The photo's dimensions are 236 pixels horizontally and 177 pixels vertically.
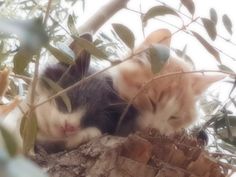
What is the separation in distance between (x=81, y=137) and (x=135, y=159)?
233 mm

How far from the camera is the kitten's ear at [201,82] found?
117 centimetres

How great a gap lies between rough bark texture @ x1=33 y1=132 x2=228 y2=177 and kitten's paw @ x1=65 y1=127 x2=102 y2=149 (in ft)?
0.43

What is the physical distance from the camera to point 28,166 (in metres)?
0.16

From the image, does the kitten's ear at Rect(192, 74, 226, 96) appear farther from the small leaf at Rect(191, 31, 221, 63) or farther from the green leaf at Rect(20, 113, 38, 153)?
A: the green leaf at Rect(20, 113, 38, 153)

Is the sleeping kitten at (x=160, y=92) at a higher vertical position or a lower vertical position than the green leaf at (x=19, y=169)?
lower

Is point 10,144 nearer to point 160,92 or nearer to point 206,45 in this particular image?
point 206,45

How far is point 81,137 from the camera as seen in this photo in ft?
2.98

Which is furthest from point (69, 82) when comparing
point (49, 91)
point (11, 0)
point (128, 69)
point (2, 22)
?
point (2, 22)

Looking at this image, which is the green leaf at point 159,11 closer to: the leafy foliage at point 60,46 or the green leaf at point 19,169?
the leafy foliage at point 60,46

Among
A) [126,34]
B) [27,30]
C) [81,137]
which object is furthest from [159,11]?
[27,30]

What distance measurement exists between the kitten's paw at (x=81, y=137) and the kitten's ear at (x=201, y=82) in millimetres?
369

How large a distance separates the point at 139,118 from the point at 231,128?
229 millimetres

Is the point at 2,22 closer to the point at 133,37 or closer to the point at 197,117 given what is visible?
the point at 133,37

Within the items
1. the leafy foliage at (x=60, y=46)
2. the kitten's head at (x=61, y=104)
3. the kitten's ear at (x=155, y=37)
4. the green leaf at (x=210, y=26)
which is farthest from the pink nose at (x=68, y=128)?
the green leaf at (x=210, y=26)
